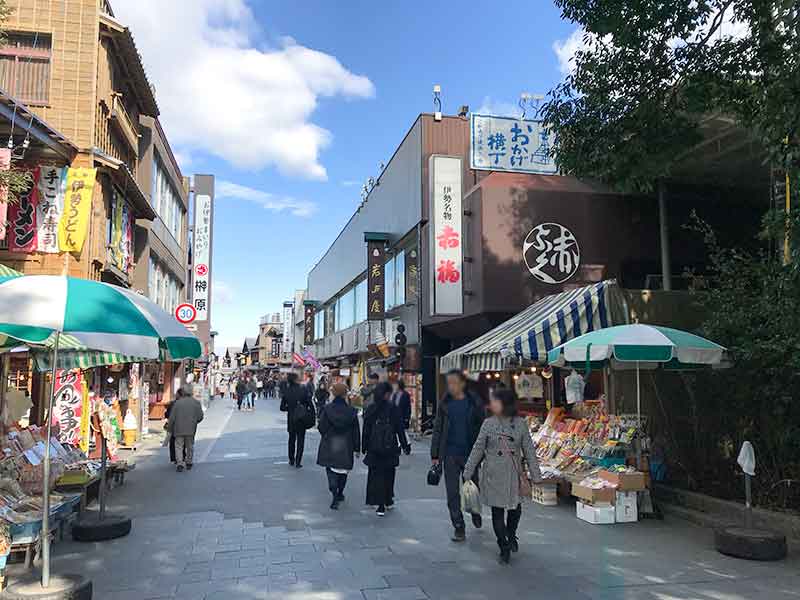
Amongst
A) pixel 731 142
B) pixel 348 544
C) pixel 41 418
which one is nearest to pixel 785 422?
pixel 348 544

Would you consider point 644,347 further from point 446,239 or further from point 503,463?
point 446,239

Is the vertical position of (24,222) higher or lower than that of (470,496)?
higher

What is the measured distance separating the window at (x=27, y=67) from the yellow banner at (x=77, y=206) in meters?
2.33

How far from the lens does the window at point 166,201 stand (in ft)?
78.3

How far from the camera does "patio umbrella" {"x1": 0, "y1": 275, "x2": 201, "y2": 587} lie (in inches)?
193

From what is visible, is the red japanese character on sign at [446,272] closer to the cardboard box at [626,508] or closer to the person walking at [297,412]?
the person walking at [297,412]

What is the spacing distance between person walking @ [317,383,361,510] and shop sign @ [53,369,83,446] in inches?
264

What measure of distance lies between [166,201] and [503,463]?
2383cm

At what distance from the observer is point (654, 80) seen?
9.14m

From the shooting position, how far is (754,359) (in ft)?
27.2

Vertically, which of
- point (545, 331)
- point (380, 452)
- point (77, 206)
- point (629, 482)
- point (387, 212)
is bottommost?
point (629, 482)

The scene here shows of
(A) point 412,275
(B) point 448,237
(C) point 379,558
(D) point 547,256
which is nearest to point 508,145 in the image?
(B) point 448,237

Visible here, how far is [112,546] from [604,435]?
6647 millimetres

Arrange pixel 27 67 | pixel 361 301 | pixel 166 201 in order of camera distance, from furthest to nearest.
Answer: pixel 361 301, pixel 166 201, pixel 27 67
